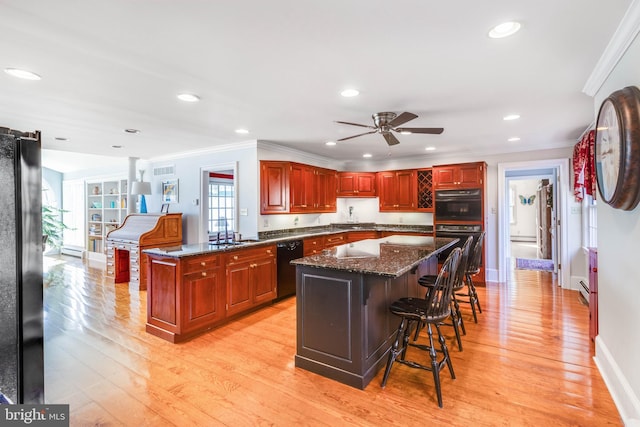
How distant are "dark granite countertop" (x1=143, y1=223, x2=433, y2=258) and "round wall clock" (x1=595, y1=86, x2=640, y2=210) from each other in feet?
11.2

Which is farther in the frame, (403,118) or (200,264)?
(200,264)

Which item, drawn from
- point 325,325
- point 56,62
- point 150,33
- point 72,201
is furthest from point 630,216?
point 72,201

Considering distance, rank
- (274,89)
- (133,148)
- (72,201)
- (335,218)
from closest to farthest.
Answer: (274,89)
(133,148)
(335,218)
(72,201)

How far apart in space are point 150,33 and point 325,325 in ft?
7.67

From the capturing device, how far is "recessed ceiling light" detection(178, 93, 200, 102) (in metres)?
2.86

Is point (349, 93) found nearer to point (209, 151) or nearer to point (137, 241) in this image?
point (209, 151)

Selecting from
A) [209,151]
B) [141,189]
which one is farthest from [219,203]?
[209,151]

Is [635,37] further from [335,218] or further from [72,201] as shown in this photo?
[72,201]

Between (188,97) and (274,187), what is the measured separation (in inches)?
86.4

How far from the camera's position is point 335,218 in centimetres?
709

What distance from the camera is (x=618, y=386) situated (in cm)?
209

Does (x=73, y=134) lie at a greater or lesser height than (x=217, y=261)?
greater

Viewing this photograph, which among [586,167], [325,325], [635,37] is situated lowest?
[325,325]

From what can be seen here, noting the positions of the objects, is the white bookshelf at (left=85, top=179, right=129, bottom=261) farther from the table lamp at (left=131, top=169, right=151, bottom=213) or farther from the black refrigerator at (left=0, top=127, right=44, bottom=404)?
the black refrigerator at (left=0, top=127, right=44, bottom=404)
